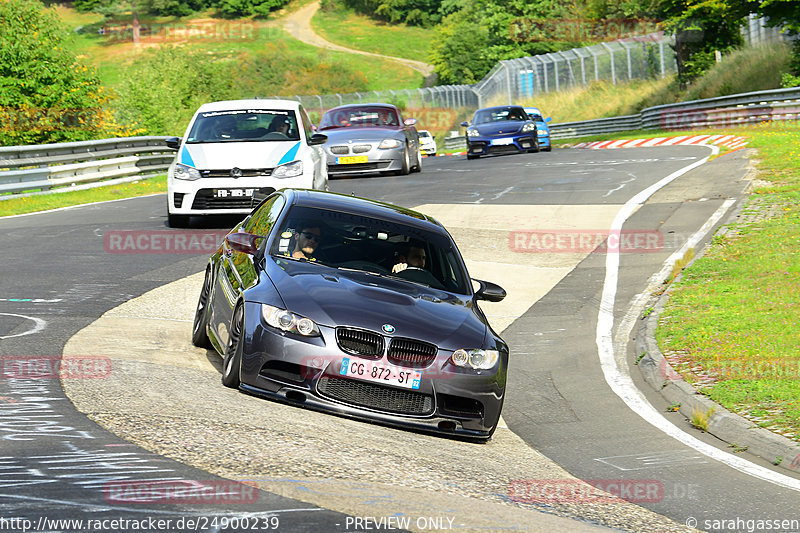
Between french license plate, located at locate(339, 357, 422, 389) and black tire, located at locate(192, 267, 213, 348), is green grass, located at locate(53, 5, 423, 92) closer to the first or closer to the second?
black tire, located at locate(192, 267, 213, 348)

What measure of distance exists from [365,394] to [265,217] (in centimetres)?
266

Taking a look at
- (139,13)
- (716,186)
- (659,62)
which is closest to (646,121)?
(659,62)

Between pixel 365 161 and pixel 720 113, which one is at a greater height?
pixel 365 161

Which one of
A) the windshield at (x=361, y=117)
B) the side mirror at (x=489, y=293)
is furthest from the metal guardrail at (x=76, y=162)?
the side mirror at (x=489, y=293)

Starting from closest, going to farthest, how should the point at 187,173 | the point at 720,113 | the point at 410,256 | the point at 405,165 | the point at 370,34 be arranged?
the point at 410,256, the point at 187,173, the point at 405,165, the point at 720,113, the point at 370,34

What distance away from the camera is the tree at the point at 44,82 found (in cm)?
3262

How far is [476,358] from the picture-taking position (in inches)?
285

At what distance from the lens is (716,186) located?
2028 cm

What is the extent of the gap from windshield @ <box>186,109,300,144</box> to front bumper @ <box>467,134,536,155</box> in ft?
53.8

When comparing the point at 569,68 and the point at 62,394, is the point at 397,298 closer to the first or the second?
the point at 62,394

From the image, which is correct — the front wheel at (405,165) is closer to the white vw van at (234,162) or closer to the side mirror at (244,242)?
the white vw van at (234,162)

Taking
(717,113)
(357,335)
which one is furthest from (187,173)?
(717,113)
